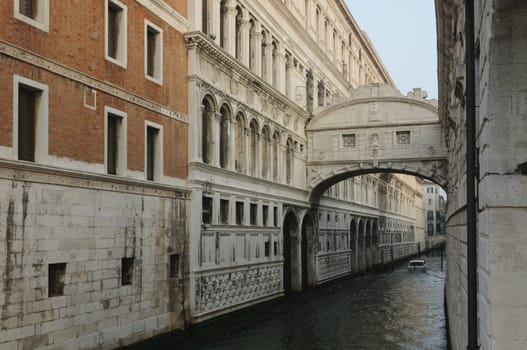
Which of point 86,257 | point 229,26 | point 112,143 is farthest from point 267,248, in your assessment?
point 86,257

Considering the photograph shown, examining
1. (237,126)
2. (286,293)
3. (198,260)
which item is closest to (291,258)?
(286,293)

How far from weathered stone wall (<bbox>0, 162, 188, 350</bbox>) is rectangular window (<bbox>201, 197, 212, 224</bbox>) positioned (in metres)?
1.35

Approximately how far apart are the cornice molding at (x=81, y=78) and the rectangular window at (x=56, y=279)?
3713mm

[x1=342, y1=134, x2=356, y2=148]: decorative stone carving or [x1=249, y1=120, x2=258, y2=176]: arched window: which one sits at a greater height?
[x1=342, y1=134, x2=356, y2=148]: decorative stone carving

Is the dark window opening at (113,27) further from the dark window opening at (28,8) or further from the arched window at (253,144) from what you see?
the arched window at (253,144)

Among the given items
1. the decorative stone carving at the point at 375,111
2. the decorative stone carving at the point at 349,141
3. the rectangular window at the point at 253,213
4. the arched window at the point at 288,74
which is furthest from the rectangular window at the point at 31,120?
the decorative stone carving at the point at 375,111

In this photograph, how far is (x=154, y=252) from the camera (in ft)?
53.2

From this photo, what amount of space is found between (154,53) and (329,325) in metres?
10.4

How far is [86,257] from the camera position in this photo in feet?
43.8

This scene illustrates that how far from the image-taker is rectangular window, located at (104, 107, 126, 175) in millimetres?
14797

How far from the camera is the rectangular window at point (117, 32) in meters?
15.1

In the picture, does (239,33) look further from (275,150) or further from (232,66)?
(275,150)

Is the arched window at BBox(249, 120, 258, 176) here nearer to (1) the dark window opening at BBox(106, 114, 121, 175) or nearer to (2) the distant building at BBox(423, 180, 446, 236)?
(1) the dark window opening at BBox(106, 114, 121, 175)

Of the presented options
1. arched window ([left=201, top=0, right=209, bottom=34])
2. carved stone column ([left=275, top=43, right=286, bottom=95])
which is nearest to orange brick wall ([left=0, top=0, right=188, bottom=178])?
arched window ([left=201, top=0, right=209, bottom=34])
